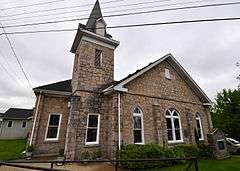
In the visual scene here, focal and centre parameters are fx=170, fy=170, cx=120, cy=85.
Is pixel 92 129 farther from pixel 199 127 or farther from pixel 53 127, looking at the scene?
pixel 199 127

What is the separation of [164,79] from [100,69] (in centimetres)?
541

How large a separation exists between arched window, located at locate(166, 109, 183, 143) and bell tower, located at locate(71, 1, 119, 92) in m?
5.55

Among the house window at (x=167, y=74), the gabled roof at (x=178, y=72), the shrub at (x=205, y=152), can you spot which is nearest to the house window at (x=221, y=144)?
the shrub at (x=205, y=152)

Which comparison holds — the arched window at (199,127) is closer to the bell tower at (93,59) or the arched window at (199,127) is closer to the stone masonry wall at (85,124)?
the stone masonry wall at (85,124)

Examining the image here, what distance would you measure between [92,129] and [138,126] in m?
3.11

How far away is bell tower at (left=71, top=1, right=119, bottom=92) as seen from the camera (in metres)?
12.4

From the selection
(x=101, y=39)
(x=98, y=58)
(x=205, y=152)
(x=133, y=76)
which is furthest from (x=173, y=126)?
(x=101, y=39)

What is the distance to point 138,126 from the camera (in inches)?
456

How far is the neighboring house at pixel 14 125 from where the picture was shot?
28555mm

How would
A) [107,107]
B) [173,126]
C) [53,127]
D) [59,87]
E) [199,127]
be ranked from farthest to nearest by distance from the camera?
[199,127] < [59,87] < [173,126] < [53,127] < [107,107]

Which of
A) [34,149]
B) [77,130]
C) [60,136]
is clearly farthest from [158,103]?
[34,149]

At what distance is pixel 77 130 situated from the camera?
1069 centimetres

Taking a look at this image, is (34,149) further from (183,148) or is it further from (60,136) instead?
(183,148)

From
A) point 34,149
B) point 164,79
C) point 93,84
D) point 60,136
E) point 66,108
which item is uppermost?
point 164,79
